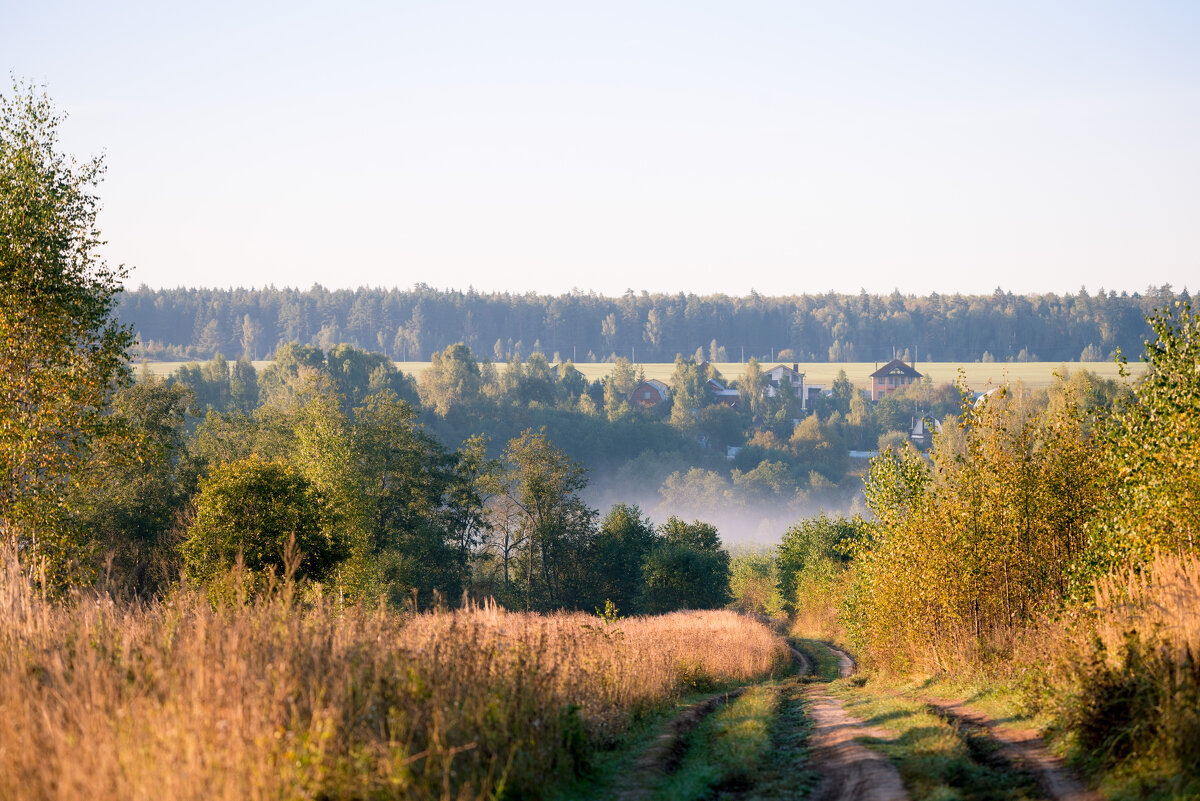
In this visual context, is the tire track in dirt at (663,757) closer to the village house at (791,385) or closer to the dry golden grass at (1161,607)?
the dry golden grass at (1161,607)

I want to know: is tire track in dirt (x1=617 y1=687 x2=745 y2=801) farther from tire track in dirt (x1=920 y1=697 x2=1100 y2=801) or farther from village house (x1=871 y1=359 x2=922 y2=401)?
village house (x1=871 y1=359 x2=922 y2=401)

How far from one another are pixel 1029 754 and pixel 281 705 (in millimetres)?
8761

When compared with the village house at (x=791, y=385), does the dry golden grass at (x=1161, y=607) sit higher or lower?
higher

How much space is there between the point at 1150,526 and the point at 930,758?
5492 millimetres

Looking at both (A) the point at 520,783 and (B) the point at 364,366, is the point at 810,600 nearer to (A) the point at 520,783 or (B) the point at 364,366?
(A) the point at 520,783

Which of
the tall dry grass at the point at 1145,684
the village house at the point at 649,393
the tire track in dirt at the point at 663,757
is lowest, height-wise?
the village house at the point at 649,393

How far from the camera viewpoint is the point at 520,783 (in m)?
8.87

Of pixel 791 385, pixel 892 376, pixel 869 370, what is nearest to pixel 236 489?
pixel 791 385

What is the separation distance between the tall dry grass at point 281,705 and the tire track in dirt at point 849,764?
2.92 m

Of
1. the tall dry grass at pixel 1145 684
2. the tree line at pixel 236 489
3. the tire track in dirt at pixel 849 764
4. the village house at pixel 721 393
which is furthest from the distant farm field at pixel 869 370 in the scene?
the tall dry grass at pixel 1145 684

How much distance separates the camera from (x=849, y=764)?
11.2 meters

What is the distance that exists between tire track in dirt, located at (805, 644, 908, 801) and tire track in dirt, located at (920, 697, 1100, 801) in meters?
1.37

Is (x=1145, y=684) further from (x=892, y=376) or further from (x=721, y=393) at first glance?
(x=892, y=376)

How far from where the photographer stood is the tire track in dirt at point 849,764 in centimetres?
971
